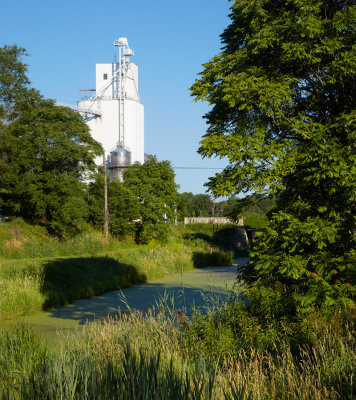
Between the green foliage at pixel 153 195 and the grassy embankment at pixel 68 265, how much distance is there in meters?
1.41

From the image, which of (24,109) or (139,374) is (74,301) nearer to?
(139,374)

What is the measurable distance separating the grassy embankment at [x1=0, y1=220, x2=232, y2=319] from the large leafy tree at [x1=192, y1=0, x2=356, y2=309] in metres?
6.11

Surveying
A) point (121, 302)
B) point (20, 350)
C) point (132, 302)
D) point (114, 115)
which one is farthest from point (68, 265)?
point (114, 115)

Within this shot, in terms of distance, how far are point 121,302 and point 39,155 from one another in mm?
17205

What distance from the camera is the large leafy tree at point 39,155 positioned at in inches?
1189

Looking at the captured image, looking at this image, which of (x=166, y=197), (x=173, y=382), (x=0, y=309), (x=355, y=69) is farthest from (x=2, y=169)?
(x=173, y=382)

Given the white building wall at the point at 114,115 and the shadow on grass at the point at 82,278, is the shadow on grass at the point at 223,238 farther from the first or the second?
the shadow on grass at the point at 82,278

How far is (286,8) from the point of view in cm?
1068

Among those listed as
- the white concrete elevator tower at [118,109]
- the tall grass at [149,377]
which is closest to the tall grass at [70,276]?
the tall grass at [149,377]

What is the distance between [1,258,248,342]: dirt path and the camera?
12744 mm

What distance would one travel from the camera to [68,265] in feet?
64.5

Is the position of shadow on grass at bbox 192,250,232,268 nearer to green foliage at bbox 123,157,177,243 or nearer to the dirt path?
green foliage at bbox 123,157,177,243

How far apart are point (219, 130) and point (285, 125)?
4.69 feet

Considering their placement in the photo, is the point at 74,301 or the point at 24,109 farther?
the point at 24,109
